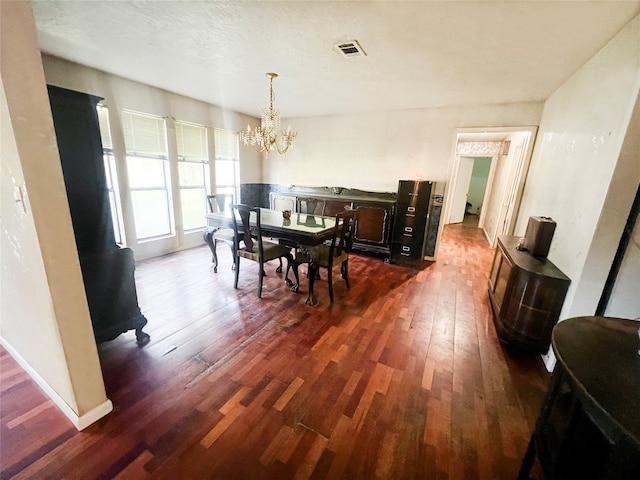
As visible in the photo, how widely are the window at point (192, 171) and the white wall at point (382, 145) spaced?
1.62 metres

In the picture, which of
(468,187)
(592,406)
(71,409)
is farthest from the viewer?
(468,187)

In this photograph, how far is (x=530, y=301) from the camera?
6.88 feet

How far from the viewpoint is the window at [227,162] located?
15.8 feet

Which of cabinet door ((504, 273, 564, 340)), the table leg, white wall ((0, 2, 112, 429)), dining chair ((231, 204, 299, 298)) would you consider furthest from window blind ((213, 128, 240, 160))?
cabinet door ((504, 273, 564, 340))

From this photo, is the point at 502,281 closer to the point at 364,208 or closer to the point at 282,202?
the point at 364,208

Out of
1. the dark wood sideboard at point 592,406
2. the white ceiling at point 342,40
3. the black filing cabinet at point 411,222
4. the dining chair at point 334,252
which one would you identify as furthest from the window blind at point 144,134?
the dark wood sideboard at point 592,406

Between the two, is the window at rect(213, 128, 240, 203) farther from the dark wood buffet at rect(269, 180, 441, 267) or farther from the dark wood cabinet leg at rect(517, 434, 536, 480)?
the dark wood cabinet leg at rect(517, 434, 536, 480)

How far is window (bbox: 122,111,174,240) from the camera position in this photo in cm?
358

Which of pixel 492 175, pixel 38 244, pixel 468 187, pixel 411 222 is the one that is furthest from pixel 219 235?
pixel 468 187

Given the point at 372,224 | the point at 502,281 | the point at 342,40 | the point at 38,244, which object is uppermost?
the point at 342,40

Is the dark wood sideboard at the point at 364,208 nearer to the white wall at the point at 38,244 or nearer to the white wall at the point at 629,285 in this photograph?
the white wall at the point at 629,285

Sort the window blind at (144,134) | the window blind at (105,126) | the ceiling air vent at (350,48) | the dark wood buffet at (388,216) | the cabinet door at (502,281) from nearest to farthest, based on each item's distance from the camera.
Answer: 1. the ceiling air vent at (350,48)
2. the cabinet door at (502,281)
3. the window blind at (105,126)
4. the window blind at (144,134)
5. the dark wood buffet at (388,216)

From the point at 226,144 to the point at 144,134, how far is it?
148cm

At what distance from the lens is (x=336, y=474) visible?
1.25 metres
